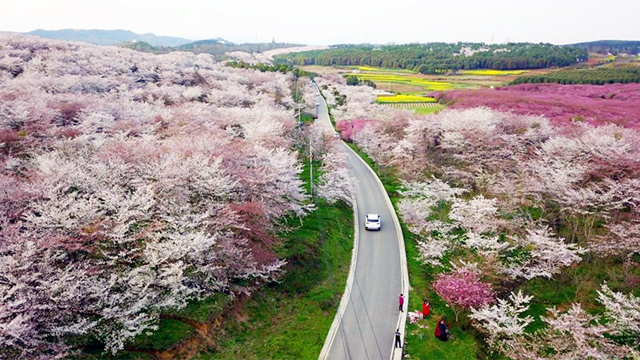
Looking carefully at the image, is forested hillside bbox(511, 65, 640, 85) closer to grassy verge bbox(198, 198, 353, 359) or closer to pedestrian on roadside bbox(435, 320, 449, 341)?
grassy verge bbox(198, 198, 353, 359)

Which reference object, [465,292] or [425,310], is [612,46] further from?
[425,310]

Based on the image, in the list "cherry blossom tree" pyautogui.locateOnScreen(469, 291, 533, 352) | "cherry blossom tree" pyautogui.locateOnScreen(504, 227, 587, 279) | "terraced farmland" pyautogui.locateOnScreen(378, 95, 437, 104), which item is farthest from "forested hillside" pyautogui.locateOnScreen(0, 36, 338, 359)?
"terraced farmland" pyautogui.locateOnScreen(378, 95, 437, 104)

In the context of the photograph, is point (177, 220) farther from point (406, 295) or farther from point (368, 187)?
point (368, 187)

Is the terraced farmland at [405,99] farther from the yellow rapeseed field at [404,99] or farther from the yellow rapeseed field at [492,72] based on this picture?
the yellow rapeseed field at [492,72]

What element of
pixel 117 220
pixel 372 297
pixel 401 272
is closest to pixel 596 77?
pixel 401 272

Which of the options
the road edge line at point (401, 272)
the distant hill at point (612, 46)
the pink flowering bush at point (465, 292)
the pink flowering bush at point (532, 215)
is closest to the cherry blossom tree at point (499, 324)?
the pink flowering bush at point (532, 215)

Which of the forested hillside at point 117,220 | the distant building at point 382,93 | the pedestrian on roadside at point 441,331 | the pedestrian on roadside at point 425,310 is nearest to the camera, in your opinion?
the forested hillside at point 117,220
